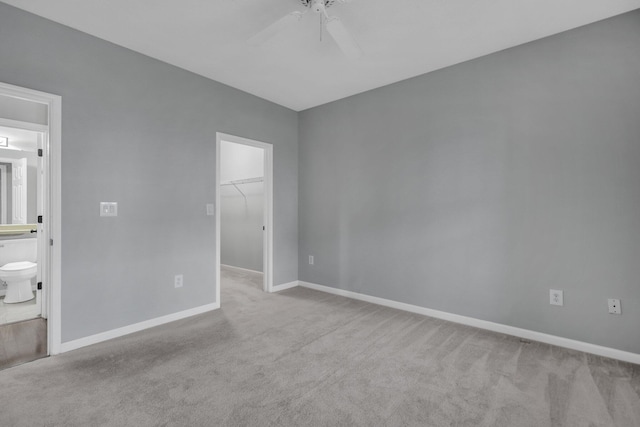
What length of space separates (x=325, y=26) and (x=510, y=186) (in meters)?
2.09

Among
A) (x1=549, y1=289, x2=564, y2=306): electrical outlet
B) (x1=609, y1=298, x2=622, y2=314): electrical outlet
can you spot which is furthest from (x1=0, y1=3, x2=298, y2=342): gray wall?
(x1=609, y1=298, x2=622, y2=314): electrical outlet

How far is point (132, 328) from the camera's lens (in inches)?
109

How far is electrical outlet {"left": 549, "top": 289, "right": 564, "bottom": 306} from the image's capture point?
8.14 feet

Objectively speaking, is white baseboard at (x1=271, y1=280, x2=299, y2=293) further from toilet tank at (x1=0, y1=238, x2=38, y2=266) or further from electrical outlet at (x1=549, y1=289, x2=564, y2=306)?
toilet tank at (x1=0, y1=238, x2=38, y2=266)

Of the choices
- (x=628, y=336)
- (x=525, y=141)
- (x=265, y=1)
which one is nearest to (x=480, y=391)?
(x=628, y=336)

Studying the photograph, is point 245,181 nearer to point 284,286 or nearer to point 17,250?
point 284,286

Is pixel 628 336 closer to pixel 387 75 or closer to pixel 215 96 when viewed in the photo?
pixel 387 75

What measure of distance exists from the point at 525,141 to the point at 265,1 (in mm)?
2422

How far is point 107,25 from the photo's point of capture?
2396 millimetres

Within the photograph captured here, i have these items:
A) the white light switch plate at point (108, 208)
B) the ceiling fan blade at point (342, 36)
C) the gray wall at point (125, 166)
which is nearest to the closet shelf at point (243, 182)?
the gray wall at point (125, 166)

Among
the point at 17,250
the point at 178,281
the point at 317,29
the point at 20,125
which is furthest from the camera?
the point at 17,250

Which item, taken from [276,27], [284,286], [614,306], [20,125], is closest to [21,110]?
[20,125]

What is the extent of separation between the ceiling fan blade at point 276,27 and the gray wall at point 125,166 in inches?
54.6

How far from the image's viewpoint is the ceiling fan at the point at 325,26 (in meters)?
1.95
